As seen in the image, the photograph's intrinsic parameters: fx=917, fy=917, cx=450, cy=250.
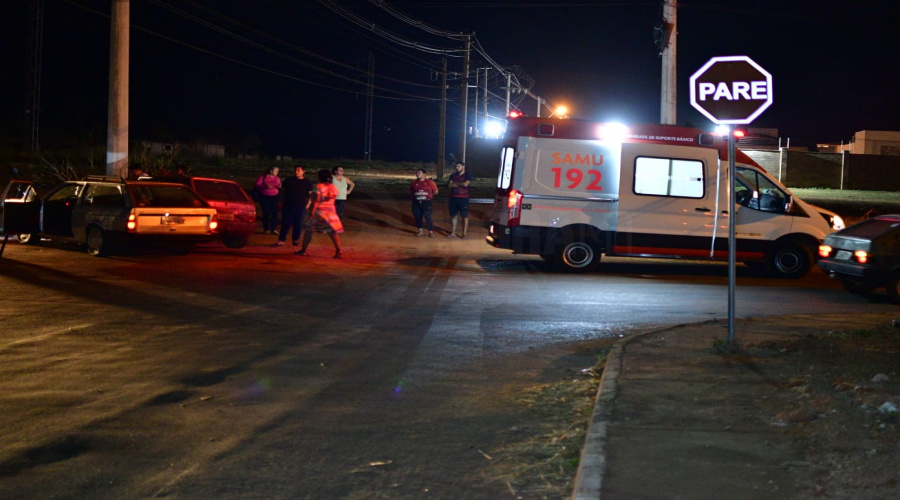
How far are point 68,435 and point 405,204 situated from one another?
84.3 feet

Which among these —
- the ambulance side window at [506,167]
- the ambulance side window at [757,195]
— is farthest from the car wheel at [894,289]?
the ambulance side window at [506,167]

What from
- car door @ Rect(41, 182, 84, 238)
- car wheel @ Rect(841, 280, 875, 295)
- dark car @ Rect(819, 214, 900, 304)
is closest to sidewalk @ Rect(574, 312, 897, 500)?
dark car @ Rect(819, 214, 900, 304)

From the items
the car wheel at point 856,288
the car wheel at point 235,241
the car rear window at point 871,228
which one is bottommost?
the car wheel at point 856,288

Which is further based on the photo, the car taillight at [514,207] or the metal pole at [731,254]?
the car taillight at [514,207]

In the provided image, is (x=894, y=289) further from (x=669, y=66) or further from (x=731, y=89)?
(x=669, y=66)

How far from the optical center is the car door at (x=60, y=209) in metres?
17.0

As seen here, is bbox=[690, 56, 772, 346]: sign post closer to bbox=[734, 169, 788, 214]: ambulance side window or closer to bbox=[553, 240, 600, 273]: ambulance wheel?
bbox=[553, 240, 600, 273]: ambulance wheel

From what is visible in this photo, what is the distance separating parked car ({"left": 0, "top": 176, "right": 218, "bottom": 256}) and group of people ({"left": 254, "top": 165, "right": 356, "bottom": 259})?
189cm

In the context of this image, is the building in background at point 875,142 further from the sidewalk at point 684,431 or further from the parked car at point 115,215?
the sidewalk at point 684,431

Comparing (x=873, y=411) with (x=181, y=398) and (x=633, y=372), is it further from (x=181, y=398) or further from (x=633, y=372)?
(x=181, y=398)

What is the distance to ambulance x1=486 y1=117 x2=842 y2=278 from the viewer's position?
1541 centimetres

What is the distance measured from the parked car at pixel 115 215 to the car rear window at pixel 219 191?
4.30 ft

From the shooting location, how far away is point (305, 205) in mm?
18641

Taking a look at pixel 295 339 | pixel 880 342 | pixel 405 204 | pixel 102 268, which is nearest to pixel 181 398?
pixel 295 339
